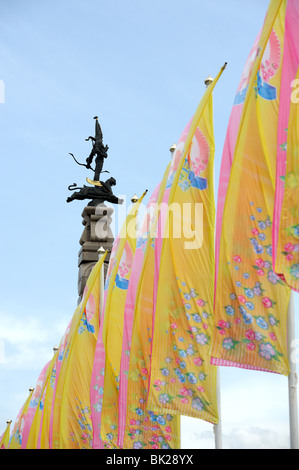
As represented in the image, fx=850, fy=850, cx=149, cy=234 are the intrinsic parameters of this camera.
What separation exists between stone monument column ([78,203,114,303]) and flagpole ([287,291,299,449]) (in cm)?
1724

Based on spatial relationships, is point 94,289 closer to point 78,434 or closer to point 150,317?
point 78,434

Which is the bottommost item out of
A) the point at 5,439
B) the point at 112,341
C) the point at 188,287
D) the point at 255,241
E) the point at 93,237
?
the point at 255,241

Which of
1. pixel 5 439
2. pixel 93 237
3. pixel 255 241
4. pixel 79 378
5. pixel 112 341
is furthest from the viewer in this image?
pixel 5 439

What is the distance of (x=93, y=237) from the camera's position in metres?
27.9

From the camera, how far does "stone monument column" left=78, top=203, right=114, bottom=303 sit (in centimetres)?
2781

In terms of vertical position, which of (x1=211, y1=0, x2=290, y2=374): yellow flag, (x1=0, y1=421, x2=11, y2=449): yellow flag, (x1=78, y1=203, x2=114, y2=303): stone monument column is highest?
(x1=78, y1=203, x2=114, y2=303): stone monument column

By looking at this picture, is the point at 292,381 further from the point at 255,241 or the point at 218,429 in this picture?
the point at 218,429

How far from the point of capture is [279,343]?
34.9 ft

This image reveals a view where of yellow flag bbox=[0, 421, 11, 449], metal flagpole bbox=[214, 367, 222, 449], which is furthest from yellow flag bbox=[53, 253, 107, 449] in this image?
yellow flag bbox=[0, 421, 11, 449]

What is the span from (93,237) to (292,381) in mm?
17925

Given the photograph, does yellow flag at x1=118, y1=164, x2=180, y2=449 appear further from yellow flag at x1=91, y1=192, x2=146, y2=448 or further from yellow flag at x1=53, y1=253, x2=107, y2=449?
yellow flag at x1=53, y1=253, x2=107, y2=449

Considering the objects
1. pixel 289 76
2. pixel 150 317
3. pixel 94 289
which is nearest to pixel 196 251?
pixel 150 317

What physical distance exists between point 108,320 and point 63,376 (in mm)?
3336

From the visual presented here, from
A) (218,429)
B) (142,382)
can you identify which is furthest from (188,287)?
(142,382)
